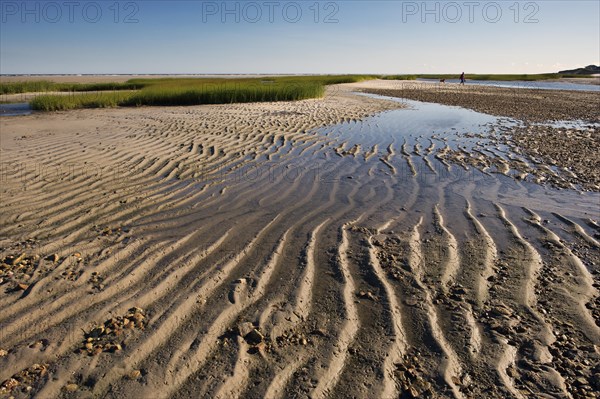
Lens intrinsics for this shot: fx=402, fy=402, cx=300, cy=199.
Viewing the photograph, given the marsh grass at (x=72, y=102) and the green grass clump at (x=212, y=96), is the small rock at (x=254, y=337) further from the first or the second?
the green grass clump at (x=212, y=96)

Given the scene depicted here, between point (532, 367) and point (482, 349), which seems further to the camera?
point (482, 349)

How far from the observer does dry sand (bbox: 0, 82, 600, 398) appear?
2613mm

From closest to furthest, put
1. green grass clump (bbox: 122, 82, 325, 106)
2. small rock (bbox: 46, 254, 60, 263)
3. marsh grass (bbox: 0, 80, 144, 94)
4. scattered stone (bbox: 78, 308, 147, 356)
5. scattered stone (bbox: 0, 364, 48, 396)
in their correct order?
scattered stone (bbox: 0, 364, 48, 396) < scattered stone (bbox: 78, 308, 147, 356) < small rock (bbox: 46, 254, 60, 263) < green grass clump (bbox: 122, 82, 325, 106) < marsh grass (bbox: 0, 80, 144, 94)

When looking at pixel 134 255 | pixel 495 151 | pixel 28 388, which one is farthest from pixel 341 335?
pixel 495 151

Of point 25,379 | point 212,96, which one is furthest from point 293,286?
point 212,96

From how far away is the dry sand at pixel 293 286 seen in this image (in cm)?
261

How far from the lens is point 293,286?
3705 mm

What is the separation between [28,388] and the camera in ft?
8.08

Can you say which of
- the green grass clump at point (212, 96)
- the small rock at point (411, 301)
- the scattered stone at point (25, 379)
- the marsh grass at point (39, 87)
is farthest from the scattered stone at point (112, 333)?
the marsh grass at point (39, 87)

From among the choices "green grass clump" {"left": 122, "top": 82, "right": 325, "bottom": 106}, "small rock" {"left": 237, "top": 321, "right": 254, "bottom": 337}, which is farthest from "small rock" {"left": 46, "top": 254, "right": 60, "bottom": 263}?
"green grass clump" {"left": 122, "top": 82, "right": 325, "bottom": 106}

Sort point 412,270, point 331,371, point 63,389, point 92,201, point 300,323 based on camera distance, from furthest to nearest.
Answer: point 92,201 < point 412,270 < point 300,323 < point 331,371 < point 63,389

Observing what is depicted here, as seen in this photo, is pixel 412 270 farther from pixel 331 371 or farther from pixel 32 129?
pixel 32 129

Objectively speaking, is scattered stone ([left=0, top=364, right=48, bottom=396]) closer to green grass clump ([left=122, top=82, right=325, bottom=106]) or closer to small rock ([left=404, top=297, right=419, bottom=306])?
small rock ([left=404, top=297, right=419, bottom=306])

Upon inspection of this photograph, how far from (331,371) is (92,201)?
478cm
